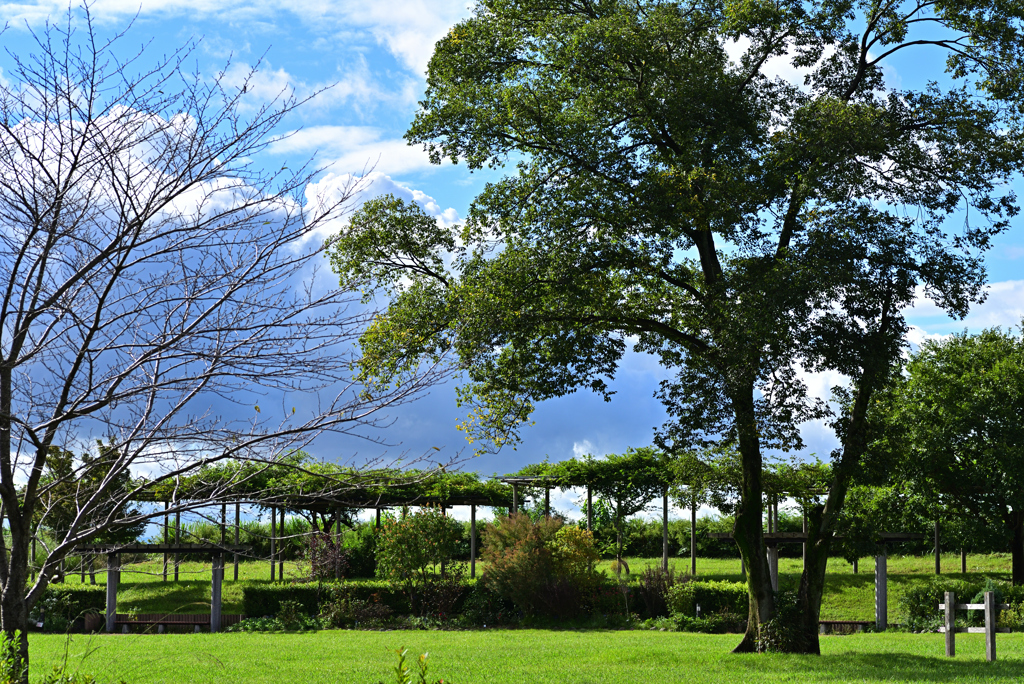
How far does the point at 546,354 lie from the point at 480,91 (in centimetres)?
420

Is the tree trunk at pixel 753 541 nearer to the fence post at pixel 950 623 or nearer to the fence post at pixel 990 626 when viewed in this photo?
the fence post at pixel 950 623

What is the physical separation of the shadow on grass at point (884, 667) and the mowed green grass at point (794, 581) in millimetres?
6286

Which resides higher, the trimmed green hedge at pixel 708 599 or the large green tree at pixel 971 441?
the large green tree at pixel 971 441

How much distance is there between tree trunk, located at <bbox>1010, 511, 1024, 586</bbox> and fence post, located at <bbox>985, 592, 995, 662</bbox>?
1069 cm

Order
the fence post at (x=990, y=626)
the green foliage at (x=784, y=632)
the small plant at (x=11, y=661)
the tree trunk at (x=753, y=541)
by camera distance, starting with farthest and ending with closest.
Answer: the tree trunk at (x=753, y=541), the green foliage at (x=784, y=632), the fence post at (x=990, y=626), the small plant at (x=11, y=661)

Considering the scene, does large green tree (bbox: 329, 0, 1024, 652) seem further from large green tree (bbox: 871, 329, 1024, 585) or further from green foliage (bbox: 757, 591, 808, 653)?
large green tree (bbox: 871, 329, 1024, 585)

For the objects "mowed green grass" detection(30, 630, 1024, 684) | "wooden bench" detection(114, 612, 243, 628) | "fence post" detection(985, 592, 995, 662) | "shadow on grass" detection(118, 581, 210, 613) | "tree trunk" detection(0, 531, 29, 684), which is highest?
"tree trunk" detection(0, 531, 29, 684)

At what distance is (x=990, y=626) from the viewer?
11625mm

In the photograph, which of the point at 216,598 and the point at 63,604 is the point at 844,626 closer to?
the point at 216,598

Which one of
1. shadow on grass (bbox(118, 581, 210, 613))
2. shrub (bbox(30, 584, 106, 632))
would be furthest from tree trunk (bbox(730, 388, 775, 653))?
shrub (bbox(30, 584, 106, 632))

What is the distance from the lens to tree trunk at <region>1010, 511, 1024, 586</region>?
830 inches

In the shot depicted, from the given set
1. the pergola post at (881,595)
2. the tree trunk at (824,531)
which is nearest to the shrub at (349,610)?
the tree trunk at (824,531)

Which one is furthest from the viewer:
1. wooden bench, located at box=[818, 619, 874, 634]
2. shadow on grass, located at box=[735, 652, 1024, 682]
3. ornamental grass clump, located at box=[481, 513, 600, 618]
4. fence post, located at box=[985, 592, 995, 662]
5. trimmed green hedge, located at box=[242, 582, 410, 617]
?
trimmed green hedge, located at box=[242, 582, 410, 617]

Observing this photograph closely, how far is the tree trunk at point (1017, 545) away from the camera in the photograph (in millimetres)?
21094
